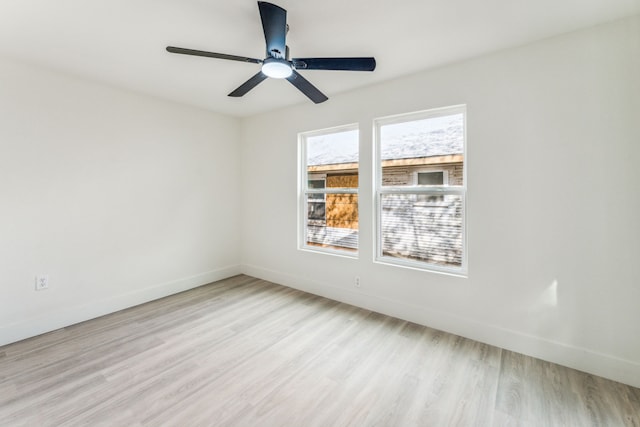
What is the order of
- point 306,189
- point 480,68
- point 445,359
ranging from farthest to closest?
point 306,189 < point 480,68 < point 445,359

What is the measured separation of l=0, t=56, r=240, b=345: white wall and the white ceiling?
0.44 metres

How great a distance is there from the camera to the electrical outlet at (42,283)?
262 cm

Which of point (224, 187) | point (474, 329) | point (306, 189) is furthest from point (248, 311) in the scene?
point (474, 329)

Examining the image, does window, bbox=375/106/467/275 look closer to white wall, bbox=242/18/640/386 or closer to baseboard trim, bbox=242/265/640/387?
white wall, bbox=242/18/640/386

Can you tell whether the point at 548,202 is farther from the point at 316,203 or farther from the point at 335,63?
the point at 316,203

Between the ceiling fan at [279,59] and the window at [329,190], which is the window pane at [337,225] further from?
the ceiling fan at [279,59]

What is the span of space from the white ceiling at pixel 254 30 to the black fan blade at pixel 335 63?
29 centimetres

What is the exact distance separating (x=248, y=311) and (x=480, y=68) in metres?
3.28

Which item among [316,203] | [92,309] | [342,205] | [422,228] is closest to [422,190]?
[422,228]

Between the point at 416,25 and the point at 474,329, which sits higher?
the point at 416,25

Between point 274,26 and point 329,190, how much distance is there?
2.12m

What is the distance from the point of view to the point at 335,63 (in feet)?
6.24

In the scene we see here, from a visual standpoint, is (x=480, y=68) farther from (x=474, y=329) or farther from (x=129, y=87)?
(x=129, y=87)

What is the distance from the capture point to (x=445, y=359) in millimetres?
2223
